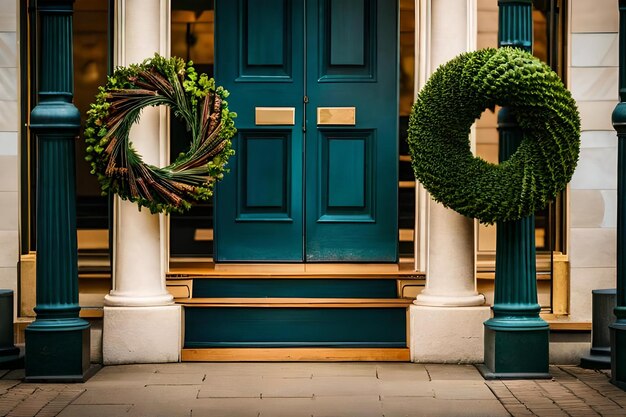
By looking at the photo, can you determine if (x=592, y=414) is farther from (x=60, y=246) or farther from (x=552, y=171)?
(x=60, y=246)

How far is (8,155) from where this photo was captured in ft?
29.8

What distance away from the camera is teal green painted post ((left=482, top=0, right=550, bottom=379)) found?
26.8 ft

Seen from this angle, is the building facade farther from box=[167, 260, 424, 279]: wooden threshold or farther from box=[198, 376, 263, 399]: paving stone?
box=[198, 376, 263, 399]: paving stone

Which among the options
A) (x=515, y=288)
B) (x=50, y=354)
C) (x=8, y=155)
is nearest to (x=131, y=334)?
(x=50, y=354)

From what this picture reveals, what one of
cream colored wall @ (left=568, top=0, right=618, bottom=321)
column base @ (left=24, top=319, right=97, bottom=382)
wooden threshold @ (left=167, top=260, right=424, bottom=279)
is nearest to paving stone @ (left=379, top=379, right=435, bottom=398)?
wooden threshold @ (left=167, top=260, right=424, bottom=279)

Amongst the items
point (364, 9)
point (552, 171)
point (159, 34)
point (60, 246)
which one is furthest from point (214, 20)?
point (552, 171)

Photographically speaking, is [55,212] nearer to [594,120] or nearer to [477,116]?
[477,116]

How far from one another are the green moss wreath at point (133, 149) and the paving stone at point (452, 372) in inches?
80.0

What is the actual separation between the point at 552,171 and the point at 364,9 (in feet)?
7.30

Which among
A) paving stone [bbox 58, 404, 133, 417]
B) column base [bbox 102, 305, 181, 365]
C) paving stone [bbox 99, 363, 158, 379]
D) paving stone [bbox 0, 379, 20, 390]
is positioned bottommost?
paving stone [bbox 58, 404, 133, 417]

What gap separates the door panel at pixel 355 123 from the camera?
927 centimetres

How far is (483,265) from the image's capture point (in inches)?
366

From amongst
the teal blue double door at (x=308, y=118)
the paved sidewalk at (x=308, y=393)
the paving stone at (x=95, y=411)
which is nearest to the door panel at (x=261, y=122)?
the teal blue double door at (x=308, y=118)

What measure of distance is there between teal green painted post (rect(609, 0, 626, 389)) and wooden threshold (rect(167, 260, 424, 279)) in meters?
1.61
